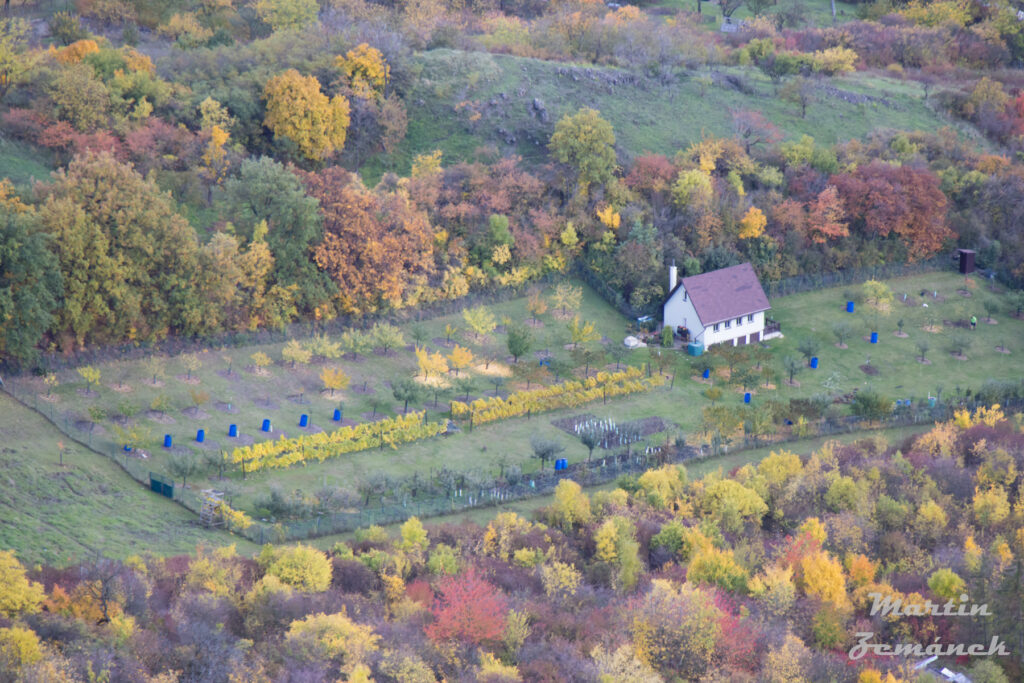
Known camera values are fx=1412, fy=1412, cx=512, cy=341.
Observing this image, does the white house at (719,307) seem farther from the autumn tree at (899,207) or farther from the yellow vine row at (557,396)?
the autumn tree at (899,207)

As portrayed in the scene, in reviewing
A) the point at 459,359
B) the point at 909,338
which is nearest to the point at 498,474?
the point at 459,359

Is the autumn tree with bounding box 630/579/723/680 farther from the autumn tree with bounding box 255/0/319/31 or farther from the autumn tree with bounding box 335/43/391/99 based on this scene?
the autumn tree with bounding box 255/0/319/31

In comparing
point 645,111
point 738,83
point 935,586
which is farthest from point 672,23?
point 935,586

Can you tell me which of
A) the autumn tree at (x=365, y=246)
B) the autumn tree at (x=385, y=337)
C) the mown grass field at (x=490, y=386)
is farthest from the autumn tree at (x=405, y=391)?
the autumn tree at (x=365, y=246)

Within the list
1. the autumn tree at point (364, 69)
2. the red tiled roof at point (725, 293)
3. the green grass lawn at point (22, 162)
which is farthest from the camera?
the autumn tree at point (364, 69)

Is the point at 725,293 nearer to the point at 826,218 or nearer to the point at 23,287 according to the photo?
the point at 826,218

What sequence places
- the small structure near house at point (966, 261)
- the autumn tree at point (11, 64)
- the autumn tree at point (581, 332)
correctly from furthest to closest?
the small structure near house at point (966, 261) < the autumn tree at point (11, 64) < the autumn tree at point (581, 332)
